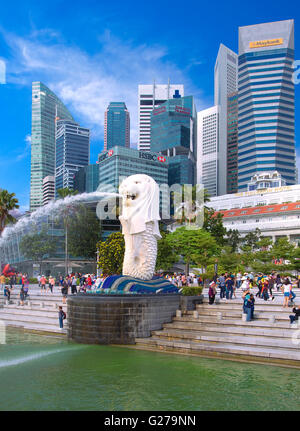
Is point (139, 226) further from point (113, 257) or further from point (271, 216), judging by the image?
point (271, 216)

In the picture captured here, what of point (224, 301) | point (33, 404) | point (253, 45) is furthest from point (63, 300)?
point (253, 45)

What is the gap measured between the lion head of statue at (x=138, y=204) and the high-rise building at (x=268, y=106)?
445 feet

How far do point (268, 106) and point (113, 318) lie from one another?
14765 centimetres

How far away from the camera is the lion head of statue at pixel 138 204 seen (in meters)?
22.1

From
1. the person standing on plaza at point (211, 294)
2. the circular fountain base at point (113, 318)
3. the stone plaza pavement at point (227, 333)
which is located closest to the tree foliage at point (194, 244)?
the person standing on plaza at point (211, 294)

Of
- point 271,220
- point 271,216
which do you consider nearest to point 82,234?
point 271,220

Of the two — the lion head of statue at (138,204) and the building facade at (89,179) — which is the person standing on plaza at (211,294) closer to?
the lion head of statue at (138,204)

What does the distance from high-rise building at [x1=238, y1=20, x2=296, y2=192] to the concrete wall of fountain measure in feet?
457

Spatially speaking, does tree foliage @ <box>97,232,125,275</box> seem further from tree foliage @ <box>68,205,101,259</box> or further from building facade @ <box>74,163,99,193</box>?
building facade @ <box>74,163,99,193</box>

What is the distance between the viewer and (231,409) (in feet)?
34.8

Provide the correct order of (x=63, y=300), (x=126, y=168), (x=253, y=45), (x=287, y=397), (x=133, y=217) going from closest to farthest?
(x=287, y=397)
(x=133, y=217)
(x=63, y=300)
(x=126, y=168)
(x=253, y=45)

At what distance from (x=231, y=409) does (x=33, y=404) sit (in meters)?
5.16

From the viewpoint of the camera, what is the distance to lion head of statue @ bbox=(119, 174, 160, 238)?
22.1 meters

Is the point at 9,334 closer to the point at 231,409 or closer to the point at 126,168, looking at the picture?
the point at 231,409
